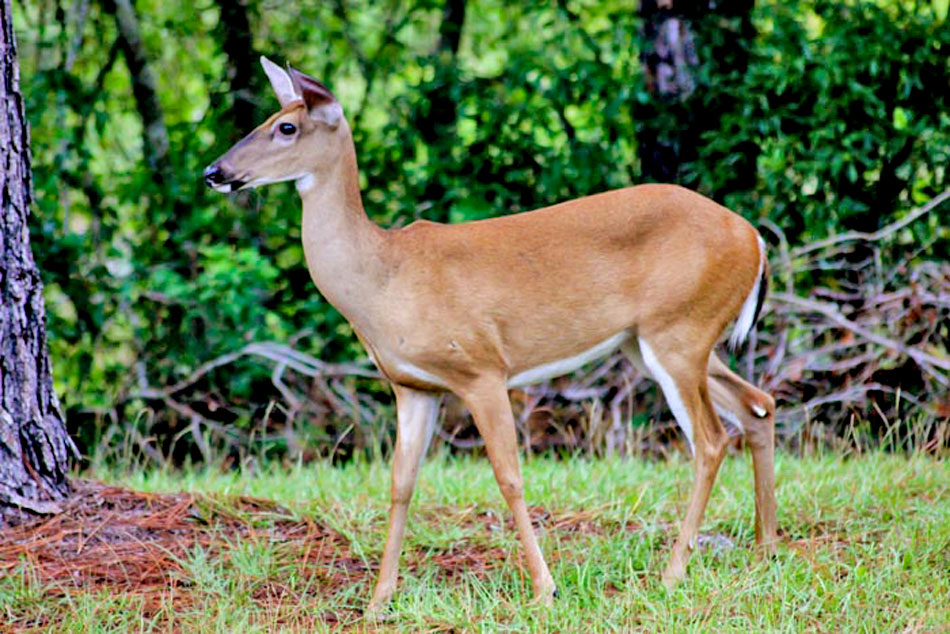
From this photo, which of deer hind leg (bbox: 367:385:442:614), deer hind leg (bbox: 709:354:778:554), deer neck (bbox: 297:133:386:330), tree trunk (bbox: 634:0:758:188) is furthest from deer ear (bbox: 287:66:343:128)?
tree trunk (bbox: 634:0:758:188)

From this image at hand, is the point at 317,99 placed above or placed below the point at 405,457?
above

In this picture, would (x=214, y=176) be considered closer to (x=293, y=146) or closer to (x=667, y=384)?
(x=293, y=146)

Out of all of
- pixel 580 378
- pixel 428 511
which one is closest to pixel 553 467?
pixel 428 511

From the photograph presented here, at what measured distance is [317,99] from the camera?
4566 mm

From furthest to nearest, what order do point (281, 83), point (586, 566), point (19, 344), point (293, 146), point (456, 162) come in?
1. point (456, 162)
2. point (19, 344)
3. point (281, 83)
4. point (586, 566)
5. point (293, 146)

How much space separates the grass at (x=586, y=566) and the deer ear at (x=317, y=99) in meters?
1.54

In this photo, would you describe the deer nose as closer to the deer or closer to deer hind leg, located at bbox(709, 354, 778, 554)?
the deer

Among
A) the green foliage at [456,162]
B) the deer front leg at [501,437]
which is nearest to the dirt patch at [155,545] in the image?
the deer front leg at [501,437]

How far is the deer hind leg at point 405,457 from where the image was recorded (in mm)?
4684

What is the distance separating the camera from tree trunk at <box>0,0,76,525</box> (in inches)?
198

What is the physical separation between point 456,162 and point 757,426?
358cm

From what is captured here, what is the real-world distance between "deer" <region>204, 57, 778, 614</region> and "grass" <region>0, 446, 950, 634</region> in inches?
6.9

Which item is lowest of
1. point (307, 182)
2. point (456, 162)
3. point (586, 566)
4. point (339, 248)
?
point (586, 566)

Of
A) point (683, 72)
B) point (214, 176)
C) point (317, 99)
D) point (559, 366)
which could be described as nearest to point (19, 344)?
point (214, 176)
